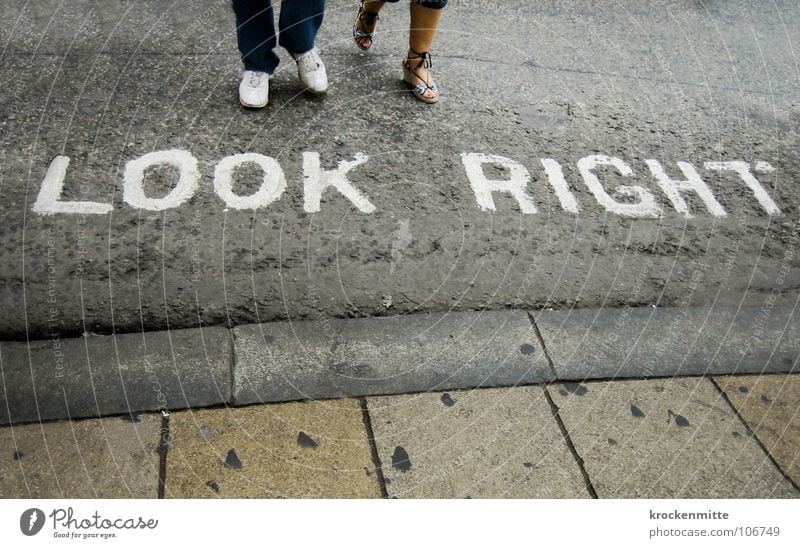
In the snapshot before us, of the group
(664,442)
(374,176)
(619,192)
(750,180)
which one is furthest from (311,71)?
(664,442)

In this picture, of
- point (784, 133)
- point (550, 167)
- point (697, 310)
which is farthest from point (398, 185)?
point (784, 133)

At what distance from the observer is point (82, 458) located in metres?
1.66

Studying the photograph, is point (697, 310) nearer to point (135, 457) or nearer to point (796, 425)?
point (796, 425)

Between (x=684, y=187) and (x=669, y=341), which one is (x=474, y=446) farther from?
(x=684, y=187)

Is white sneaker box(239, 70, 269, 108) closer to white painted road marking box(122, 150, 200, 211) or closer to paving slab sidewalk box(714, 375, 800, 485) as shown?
white painted road marking box(122, 150, 200, 211)

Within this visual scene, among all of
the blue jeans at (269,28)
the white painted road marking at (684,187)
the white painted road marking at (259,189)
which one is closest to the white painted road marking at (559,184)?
the white painted road marking at (684,187)

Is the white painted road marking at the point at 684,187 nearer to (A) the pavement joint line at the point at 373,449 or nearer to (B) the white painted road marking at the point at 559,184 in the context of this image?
(B) the white painted road marking at the point at 559,184

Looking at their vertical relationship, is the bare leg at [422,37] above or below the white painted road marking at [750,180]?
above

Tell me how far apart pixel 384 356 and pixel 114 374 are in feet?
2.33

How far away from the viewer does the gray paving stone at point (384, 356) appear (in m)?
1.97

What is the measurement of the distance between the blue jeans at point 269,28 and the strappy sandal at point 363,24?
0.54 metres

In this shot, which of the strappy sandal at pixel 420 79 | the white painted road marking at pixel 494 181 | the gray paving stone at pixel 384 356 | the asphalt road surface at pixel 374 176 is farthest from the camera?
the strappy sandal at pixel 420 79
